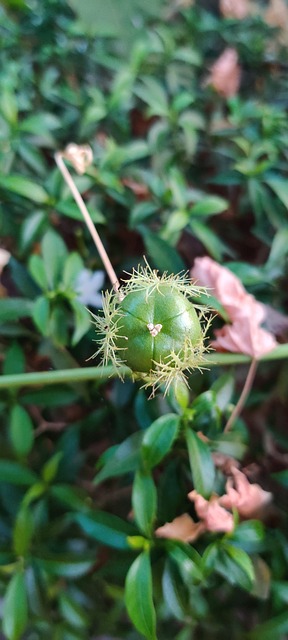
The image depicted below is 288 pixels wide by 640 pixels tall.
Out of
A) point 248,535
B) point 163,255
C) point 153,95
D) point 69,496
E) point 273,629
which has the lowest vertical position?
point 273,629

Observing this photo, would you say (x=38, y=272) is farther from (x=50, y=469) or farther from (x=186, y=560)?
(x=186, y=560)

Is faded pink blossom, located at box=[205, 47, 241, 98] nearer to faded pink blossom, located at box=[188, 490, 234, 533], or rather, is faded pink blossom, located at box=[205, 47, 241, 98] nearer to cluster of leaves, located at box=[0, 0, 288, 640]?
cluster of leaves, located at box=[0, 0, 288, 640]

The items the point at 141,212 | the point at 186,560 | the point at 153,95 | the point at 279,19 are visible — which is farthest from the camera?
the point at 279,19

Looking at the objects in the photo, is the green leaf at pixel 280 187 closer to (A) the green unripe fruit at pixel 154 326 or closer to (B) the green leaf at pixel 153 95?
(B) the green leaf at pixel 153 95

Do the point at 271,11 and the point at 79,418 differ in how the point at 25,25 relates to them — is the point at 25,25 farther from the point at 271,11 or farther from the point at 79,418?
the point at 79,418

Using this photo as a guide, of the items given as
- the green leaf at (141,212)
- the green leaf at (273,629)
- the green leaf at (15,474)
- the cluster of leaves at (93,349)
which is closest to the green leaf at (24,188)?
the cluster of leaves at (93,349)

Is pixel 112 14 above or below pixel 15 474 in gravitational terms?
above

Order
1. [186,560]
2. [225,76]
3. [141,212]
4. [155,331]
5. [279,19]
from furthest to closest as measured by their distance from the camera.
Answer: [279,19], [225,76], [141,212], [186,560], [155,331]

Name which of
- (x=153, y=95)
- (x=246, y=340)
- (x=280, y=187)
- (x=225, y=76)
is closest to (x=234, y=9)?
(x=225, y=76)
